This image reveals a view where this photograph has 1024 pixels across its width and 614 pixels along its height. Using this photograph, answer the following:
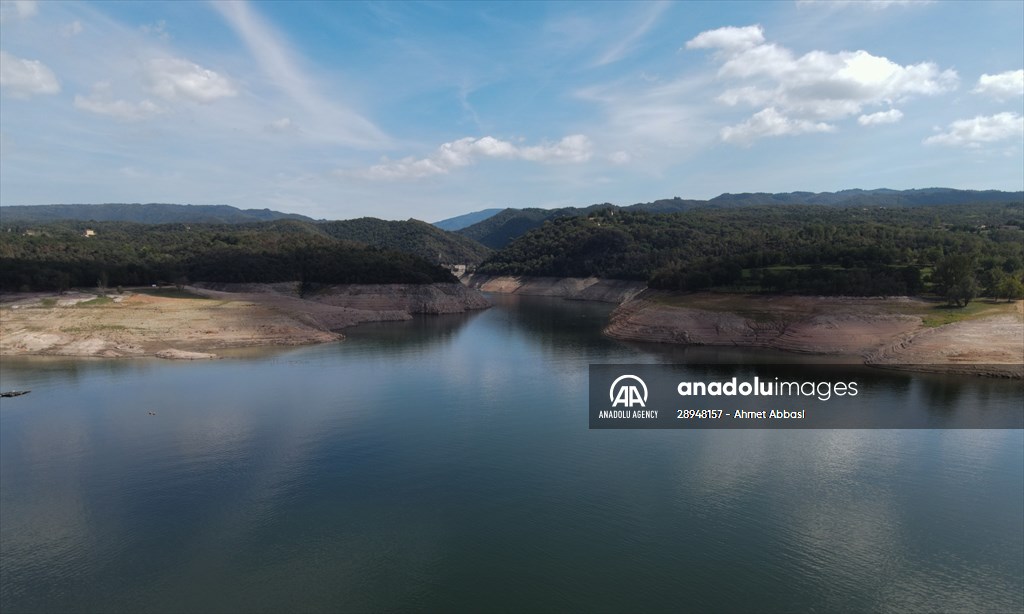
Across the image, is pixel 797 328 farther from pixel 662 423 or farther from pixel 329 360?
pixel 329 360

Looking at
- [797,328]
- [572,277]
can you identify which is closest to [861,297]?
[797,328]

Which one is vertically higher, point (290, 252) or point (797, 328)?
point (290, 252)

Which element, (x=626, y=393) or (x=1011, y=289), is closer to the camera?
(x=626, y=393)

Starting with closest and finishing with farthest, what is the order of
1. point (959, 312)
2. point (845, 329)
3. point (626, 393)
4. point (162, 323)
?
point (626, 393) → point (959, 312) → point (845, 329) → point (162, 323)

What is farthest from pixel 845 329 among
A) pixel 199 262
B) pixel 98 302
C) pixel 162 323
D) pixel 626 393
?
pixel 199 262

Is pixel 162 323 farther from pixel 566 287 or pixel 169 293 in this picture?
pixel 566 287

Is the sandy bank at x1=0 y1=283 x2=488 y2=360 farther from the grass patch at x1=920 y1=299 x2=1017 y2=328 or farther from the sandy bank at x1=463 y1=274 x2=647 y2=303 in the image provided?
the grass patch at x1=920 y1=299 x2=1017 y2=328

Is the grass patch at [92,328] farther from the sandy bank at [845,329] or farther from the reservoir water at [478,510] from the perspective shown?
the sandy bank at [845,329]

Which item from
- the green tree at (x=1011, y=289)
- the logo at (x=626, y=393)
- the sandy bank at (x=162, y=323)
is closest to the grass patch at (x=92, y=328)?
the sandy bank at (x=162, y=323)

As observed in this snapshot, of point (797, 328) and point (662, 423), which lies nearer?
point (662, 423)
